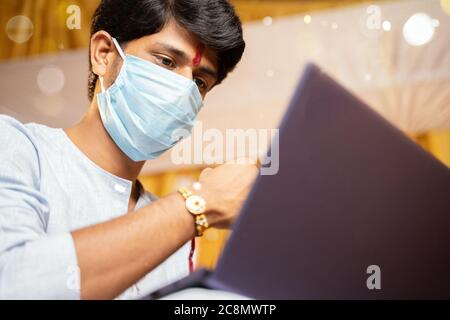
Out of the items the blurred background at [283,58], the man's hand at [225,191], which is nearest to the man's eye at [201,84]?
the man's hand at [225,191]

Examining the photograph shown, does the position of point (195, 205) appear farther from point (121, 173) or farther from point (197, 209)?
point (121, 173)

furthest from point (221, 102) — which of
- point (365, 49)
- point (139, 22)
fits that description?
point (139, 22)

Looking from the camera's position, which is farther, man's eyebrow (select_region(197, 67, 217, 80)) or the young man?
man's eyebrow (select_region(197, 67, 217, 80))

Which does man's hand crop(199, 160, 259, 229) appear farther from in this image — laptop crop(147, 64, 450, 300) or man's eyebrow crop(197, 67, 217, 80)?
man's eyebrow crop(197, 67, 217, 80)

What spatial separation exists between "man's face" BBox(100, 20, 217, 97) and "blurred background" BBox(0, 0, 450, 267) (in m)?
1.12

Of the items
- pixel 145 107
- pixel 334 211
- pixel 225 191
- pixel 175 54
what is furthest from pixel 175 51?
pixel 334 211

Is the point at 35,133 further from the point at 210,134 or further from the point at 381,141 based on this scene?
the point at 210,134

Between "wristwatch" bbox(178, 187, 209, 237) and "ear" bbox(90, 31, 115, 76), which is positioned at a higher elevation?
"ear" bbox(90, 31, 115, 76)

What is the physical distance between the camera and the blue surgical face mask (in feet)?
3.17

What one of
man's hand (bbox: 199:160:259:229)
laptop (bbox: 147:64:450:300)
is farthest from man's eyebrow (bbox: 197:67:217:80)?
laptop (bbox: 147:64:450:300)

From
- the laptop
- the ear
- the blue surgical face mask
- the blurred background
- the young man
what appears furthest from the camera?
the blurred background

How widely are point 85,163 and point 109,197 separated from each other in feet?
0.26

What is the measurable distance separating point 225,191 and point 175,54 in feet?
1.44

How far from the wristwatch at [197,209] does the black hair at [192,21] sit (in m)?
0.49
